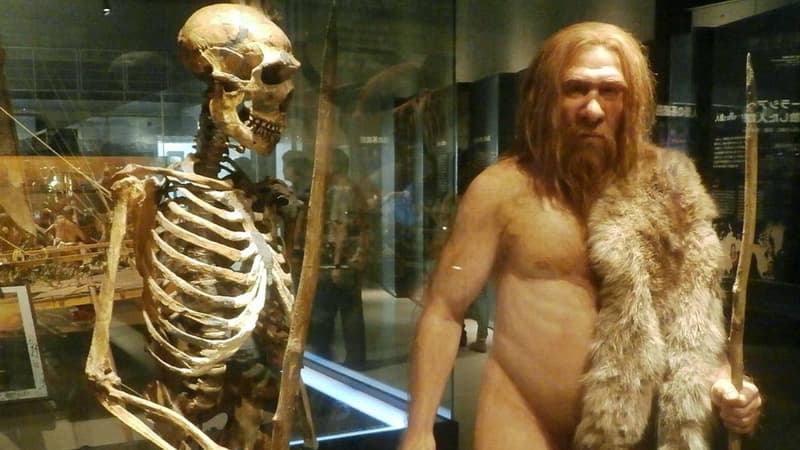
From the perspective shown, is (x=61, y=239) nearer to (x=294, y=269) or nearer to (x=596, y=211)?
(x=294, y=269)

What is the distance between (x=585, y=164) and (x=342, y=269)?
1.16 m

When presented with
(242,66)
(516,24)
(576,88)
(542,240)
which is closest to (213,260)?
(242,66)

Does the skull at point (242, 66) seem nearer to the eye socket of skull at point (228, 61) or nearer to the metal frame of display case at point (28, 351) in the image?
the eye socket of skull at point (228, 61)

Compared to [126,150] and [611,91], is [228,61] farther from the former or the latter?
[611,91]

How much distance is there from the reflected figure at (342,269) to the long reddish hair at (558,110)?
37.0 inches

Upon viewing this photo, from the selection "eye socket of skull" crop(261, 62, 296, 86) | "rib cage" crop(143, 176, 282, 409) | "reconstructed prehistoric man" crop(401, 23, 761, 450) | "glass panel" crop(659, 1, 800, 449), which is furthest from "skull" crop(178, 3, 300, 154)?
"glass panel" crop(659, 1, 800, 449)

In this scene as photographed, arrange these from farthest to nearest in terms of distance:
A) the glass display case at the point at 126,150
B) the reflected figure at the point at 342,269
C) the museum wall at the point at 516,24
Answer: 1. the reflected figure at the point at 342,269
2. the glass display case at the point at 126,150
3. the museum wall at the point at 516,24

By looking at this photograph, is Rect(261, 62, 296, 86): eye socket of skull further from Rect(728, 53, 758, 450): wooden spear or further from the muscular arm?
Rect(728, 53, 758, 450): wooden spear

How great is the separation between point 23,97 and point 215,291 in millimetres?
816

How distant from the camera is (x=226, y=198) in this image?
1.77m

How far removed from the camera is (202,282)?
67.6 inches

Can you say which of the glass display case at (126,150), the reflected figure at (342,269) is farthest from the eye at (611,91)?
the reflected figure at (342,269)

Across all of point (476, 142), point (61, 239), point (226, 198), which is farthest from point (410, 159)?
point (61, 239)

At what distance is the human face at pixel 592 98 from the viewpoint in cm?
144
